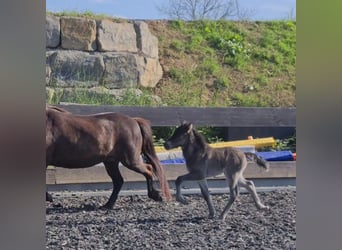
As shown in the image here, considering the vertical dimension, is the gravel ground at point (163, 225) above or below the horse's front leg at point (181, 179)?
below

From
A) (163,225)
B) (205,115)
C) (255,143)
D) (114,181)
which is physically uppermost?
(205,115)

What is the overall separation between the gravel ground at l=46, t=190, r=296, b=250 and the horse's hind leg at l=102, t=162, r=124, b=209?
5 cm

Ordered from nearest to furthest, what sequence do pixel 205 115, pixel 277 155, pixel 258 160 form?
pixel 258 160 < pixel 205 115 < pixel 277 155

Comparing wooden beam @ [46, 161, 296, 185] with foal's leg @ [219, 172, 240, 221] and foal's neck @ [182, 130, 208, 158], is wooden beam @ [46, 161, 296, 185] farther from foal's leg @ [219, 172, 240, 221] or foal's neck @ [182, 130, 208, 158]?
foal's neck @ [182, 130, 208, 158]

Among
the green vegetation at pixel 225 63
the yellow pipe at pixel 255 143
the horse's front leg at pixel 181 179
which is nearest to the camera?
the horse's front leg at pixel 181 179

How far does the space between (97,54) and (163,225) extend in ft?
7.24

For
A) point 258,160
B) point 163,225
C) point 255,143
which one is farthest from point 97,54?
point 163,225

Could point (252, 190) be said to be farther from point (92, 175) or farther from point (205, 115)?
point (92, 175)

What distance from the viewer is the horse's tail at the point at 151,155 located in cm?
354

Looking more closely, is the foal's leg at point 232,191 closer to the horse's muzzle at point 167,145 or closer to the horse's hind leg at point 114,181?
the horse's muzzle at point 167,145

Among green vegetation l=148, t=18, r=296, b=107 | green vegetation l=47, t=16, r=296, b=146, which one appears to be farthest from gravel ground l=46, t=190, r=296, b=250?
green vegetation l=148, t=18, r=296, b=107

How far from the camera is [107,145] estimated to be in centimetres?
348

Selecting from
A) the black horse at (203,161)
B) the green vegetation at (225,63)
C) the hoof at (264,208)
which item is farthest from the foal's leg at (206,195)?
the green vegetation at (225,63)
